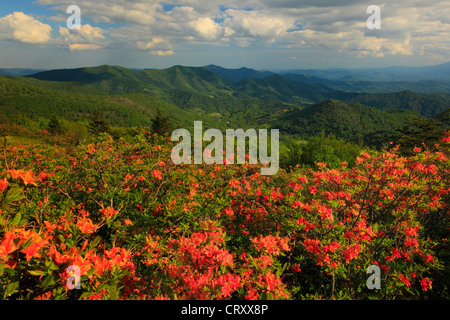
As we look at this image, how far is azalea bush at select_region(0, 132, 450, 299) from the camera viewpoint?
224 cm

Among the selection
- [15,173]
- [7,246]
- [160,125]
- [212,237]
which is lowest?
[212,237]

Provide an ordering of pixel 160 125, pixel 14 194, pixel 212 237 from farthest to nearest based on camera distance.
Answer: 1. pixel 160 125
2. pixel 212 237
3. pixel 14 194

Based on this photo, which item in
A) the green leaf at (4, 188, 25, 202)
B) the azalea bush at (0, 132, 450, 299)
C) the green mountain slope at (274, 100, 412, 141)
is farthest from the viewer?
the green mountain slope at (274, 100, 412, 141)

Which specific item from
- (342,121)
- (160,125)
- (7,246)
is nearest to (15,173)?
(7,246)

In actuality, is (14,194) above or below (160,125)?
below

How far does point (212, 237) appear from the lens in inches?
145

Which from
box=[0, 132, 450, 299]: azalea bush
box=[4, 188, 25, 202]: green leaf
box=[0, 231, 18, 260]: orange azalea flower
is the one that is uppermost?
box=[4, 188, 25, 202]: green leaf

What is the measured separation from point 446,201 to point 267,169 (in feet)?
19.5

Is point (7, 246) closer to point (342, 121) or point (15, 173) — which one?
point (15, 173)

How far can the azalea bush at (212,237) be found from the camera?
224 centimetres

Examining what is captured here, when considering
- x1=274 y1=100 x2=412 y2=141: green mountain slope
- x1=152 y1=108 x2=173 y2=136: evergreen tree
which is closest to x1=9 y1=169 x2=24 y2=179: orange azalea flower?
x1=152 y1=108 x2=173 y2=136: evergreen tree

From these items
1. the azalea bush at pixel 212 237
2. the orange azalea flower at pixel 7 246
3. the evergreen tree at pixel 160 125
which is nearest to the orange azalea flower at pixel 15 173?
the azalea bush at pixel 212 237

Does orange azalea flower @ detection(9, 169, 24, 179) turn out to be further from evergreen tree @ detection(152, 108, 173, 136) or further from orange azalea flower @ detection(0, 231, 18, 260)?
evergreen tree @ detection(152, 108, 173, 136)
